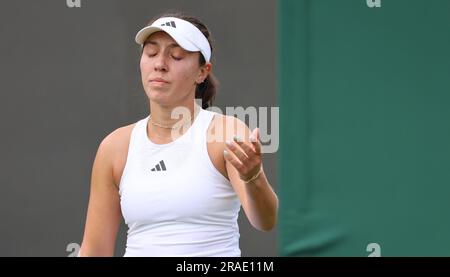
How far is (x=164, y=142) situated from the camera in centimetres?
236

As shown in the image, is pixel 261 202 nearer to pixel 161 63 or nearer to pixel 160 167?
pixel 160 167

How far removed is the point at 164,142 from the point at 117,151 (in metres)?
0.15

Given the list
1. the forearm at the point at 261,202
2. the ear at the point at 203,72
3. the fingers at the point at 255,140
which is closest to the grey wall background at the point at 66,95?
the ear at the point at 203,72

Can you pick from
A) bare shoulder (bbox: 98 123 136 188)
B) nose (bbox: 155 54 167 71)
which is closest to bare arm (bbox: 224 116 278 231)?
nose (bbox: 155 54 167 71)

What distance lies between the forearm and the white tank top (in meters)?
0.13

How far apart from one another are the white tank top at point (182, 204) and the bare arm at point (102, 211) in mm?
108

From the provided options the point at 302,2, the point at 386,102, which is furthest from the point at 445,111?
the point at 302,2

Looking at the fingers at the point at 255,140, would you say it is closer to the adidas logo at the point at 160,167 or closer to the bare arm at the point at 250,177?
the bare arm at the point at 250,177

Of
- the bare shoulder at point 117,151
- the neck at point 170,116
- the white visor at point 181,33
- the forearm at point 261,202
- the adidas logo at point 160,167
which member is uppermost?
the white visor at point 181,33

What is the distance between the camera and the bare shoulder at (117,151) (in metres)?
2.38

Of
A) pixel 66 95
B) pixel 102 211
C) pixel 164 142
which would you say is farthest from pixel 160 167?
pixel 66 95

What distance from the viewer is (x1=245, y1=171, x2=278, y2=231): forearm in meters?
2.05

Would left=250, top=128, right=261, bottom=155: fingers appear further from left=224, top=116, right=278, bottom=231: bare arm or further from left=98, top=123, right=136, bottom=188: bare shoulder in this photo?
left=98, top=123, right=136, bottom=188: bare shoulder

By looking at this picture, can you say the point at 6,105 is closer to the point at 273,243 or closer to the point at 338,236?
the point at 273,243
